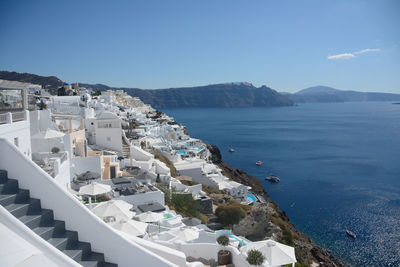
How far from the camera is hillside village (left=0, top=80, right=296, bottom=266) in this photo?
181 inches

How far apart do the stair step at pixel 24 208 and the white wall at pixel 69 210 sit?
0.31 ft

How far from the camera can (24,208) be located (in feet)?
15.3

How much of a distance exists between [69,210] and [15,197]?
853 mm

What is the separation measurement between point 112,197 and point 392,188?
3811 cm

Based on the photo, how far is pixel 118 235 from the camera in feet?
15.7

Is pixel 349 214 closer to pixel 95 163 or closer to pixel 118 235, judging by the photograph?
pixel 95 163

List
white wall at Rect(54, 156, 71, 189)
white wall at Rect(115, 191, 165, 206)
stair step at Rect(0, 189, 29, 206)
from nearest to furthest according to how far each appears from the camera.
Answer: stair step at Rect(0, 189, 29, 206) → white wall at Rect(54, 156, 71, 189) → white wall at Rect(115, 191, 165, 206)

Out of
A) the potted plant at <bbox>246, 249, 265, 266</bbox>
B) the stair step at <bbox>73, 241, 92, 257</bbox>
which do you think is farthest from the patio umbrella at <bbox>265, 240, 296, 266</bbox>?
the stair step at <bbox>73, 241, 92, 257</bbox>

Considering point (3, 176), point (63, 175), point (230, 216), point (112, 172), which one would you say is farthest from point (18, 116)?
point (230, 216)

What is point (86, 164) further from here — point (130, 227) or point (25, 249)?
point (25, 249)

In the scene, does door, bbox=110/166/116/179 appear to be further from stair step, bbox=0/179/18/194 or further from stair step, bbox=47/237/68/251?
stair step, bbox=47/237/68/251

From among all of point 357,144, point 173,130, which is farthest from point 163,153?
point 357,144

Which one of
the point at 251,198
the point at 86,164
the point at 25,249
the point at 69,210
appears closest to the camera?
the point at 25,249

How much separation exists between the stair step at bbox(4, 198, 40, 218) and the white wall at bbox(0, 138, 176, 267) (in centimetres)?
10
